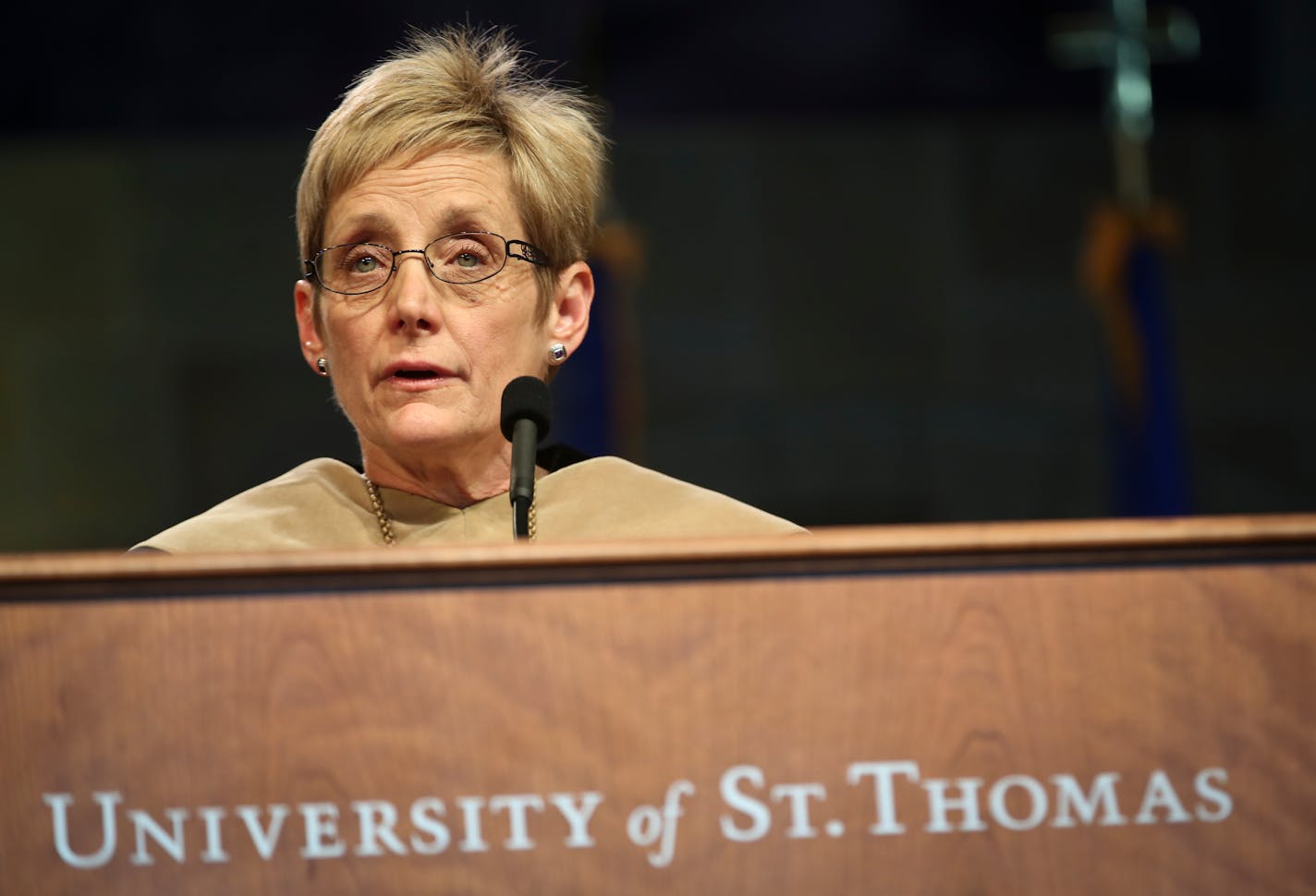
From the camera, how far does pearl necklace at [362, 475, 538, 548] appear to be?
5.33 feet

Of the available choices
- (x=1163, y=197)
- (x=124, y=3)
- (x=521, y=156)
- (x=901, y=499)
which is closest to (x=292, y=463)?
(x=124, y=3)

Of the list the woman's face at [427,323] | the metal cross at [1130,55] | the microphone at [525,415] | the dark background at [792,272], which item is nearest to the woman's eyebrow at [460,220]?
the woman's face at [427,323]

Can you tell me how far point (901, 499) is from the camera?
4922mm

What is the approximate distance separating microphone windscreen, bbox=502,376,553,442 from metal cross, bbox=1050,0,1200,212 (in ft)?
11.5

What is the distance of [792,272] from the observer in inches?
197

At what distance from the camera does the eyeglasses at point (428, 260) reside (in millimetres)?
1614

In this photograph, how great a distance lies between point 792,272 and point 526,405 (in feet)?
12.0

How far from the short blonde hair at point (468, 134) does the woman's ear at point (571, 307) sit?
0.02 metres

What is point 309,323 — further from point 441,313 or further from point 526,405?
point 526,405

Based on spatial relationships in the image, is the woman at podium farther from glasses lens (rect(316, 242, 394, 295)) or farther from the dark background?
the dark background

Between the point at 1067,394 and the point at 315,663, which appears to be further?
the point at 1067,394

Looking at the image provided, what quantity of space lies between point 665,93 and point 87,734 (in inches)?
166

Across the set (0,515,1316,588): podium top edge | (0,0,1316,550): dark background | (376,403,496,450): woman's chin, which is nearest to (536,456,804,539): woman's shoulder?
(376,403,496,450): woman's chin

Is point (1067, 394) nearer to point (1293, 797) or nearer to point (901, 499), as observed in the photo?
point (901, 499)
